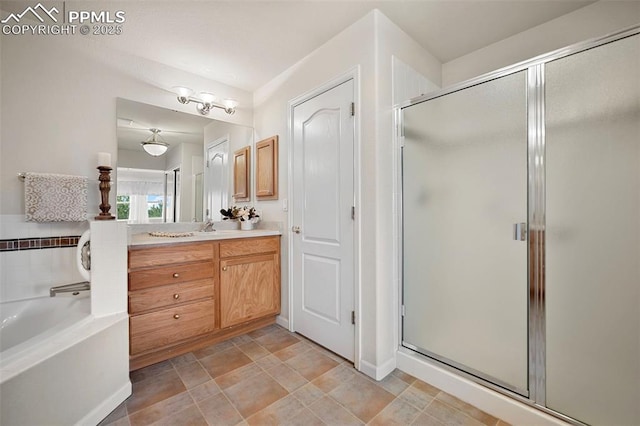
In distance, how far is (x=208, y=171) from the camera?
2.69m

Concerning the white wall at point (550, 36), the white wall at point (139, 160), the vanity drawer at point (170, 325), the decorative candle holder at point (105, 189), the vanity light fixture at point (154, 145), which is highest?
the white wall at point (550, 36)

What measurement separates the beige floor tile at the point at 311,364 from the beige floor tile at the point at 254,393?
20cm

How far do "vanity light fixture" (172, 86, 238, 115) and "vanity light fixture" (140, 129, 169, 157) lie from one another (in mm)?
384

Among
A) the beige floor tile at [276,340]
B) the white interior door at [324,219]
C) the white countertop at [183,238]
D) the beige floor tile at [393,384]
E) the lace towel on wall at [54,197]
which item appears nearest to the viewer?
the beige floor tile at [393,384]

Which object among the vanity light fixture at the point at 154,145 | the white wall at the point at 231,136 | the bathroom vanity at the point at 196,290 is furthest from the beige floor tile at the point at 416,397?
the vanity light fixture at the point at 154,145

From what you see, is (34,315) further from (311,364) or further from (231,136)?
(231,136)

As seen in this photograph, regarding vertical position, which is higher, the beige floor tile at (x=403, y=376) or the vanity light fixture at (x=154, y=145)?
the vanity light fixture at (x=154, y=145)

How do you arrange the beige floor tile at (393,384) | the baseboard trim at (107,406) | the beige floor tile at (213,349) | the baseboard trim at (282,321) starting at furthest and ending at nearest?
the baseboard trim at (282,321) → the beige floor tile at (213,349) → the beige floor tile at (393,384) → the baseboard trim at (107,406)

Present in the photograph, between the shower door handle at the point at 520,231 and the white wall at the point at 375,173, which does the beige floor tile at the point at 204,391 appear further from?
the shower door handle at the point at 520,231

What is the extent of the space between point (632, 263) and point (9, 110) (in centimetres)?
350

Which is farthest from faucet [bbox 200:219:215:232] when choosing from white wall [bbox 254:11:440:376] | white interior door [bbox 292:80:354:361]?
white wall [bbox 254:11:440:376]

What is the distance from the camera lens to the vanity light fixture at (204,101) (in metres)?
2.38

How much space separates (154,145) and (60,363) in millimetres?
1770

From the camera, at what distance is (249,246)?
235 centimetres
